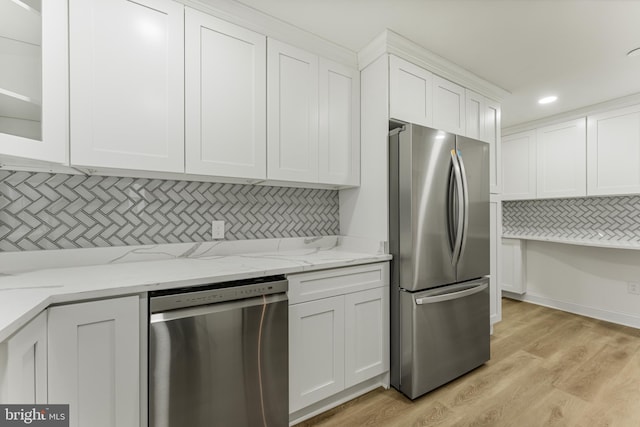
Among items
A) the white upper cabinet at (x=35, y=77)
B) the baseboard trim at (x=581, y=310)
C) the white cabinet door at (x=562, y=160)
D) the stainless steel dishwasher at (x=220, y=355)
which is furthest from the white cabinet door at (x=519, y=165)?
the white upper cabinet at (x=35, y=77)

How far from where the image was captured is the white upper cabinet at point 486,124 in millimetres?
2520

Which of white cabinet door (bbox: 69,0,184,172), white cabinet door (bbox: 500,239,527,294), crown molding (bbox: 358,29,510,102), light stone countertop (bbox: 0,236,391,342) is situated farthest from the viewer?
white cabinet door (bbox: 500,239,527,294)

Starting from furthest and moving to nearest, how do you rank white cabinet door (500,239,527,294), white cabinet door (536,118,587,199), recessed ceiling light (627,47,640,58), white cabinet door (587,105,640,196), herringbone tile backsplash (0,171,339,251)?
white cabinet door (500,239,527,294) → white cabinet door (536,118,587,199) → white cabinet door (587,105,640,196) → recessed ceiling light (627,47,640,58) → herringbone tile backsplash (0,171,339,251)

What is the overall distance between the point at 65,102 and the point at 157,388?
133 centimetres

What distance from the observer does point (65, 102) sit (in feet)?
4.15

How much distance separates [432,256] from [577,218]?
9.83 feet

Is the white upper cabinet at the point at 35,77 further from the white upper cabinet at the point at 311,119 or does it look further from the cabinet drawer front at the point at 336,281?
the cabinet drawer front at the point at 336,281

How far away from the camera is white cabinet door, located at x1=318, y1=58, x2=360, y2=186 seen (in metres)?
2.04

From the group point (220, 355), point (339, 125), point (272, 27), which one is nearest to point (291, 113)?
point (339, 125)

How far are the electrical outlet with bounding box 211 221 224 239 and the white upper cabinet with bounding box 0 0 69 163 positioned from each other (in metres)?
0.85

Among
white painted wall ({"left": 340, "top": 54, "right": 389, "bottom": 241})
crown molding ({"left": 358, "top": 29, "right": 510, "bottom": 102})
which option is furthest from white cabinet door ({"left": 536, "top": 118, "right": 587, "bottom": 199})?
white painted wall ({"left": 340, "top": 54, "right": 389, "bottom": 241})

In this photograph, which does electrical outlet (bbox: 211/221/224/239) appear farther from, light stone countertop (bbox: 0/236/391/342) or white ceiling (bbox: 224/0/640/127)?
white ceiling (bbox: 224/0/640/127)

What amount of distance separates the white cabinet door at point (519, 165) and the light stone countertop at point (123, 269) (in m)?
2.89

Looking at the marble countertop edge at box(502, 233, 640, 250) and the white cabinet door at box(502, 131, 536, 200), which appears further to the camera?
the white cabinet door at box(502, 131, 536, 200)
